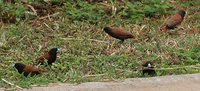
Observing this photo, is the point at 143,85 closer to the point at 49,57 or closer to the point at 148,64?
the point at 148,64

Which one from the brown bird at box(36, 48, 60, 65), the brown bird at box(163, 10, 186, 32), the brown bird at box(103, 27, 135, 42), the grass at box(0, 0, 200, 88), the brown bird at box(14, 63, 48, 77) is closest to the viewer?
the brown bird at box(14, 63, 48, 77)

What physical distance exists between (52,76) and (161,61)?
4.33 ft

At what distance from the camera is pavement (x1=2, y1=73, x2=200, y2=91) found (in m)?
4.59

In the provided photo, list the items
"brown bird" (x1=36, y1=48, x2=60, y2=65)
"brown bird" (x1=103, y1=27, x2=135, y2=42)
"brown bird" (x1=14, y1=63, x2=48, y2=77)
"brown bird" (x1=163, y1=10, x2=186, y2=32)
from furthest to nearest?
"brown bird" (x1=163, y1=10, x2=186, y2=32) < "brown bird" (x1=103, y1=27, x2=135, y2=42) < "brown bird" (x1=36, y1=48, x2=60, y2=65) < "brown bird" (x1=14, y1=63, x2=48, y2=77)

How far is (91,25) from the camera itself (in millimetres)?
6883

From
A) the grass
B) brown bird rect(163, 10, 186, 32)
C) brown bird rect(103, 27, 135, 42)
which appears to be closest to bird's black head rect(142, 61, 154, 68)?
the grass

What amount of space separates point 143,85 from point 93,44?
5.01 ft

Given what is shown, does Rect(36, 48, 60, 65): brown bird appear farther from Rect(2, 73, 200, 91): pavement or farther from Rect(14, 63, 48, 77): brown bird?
Rect(2, 73, 200, 91): pavement

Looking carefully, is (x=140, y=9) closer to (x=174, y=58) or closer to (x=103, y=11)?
(x=103, y=11)

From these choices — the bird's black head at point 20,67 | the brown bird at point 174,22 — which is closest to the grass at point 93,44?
the bird's black head at point 20,67

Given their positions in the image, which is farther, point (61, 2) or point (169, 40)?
point (61, 2)

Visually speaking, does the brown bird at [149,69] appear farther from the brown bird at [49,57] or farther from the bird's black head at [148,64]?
the brown bird at [49,57]

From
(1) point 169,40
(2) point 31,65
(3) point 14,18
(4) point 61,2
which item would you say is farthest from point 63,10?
(2) point 31,65

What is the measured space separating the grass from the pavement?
0.17 meters
